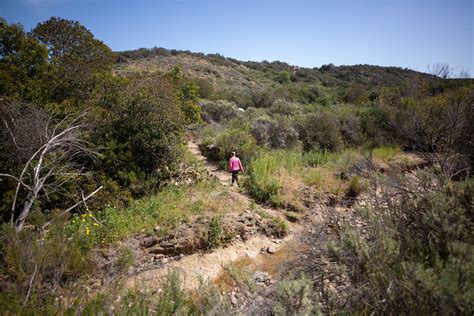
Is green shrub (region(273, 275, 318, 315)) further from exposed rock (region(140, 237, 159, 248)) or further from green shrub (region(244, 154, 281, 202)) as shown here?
green shrub (region(244, 154, 281, 202))

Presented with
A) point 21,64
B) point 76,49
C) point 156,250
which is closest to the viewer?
point 156,250

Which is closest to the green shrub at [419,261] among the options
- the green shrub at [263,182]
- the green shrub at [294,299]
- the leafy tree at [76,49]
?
the green shrub at [294,299]

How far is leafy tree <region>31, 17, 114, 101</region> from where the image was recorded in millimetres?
10094

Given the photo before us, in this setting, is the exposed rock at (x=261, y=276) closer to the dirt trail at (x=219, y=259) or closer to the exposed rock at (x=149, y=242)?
the dirt trail at (x=219, y=259)

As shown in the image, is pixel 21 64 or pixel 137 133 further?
pixel 21 64

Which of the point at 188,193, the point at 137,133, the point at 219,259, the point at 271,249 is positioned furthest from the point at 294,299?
the point at 137,133

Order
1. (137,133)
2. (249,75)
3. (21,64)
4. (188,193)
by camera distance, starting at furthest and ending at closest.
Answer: (249,75)
(21,64)
(137,133)
(188,193)

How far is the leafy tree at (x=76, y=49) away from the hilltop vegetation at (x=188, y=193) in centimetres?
7

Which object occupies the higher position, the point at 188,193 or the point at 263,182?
the point at 263,182

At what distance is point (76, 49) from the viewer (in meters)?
12.9

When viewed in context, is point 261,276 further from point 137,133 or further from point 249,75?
point 249,75

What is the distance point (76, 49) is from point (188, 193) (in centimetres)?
1095

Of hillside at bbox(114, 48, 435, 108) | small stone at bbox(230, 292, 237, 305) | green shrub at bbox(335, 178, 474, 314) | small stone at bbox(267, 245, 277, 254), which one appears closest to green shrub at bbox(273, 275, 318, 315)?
green shrub at bbox(335, 178, 474, 314)

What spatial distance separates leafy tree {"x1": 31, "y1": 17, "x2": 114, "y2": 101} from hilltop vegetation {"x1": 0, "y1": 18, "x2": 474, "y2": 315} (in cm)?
7
